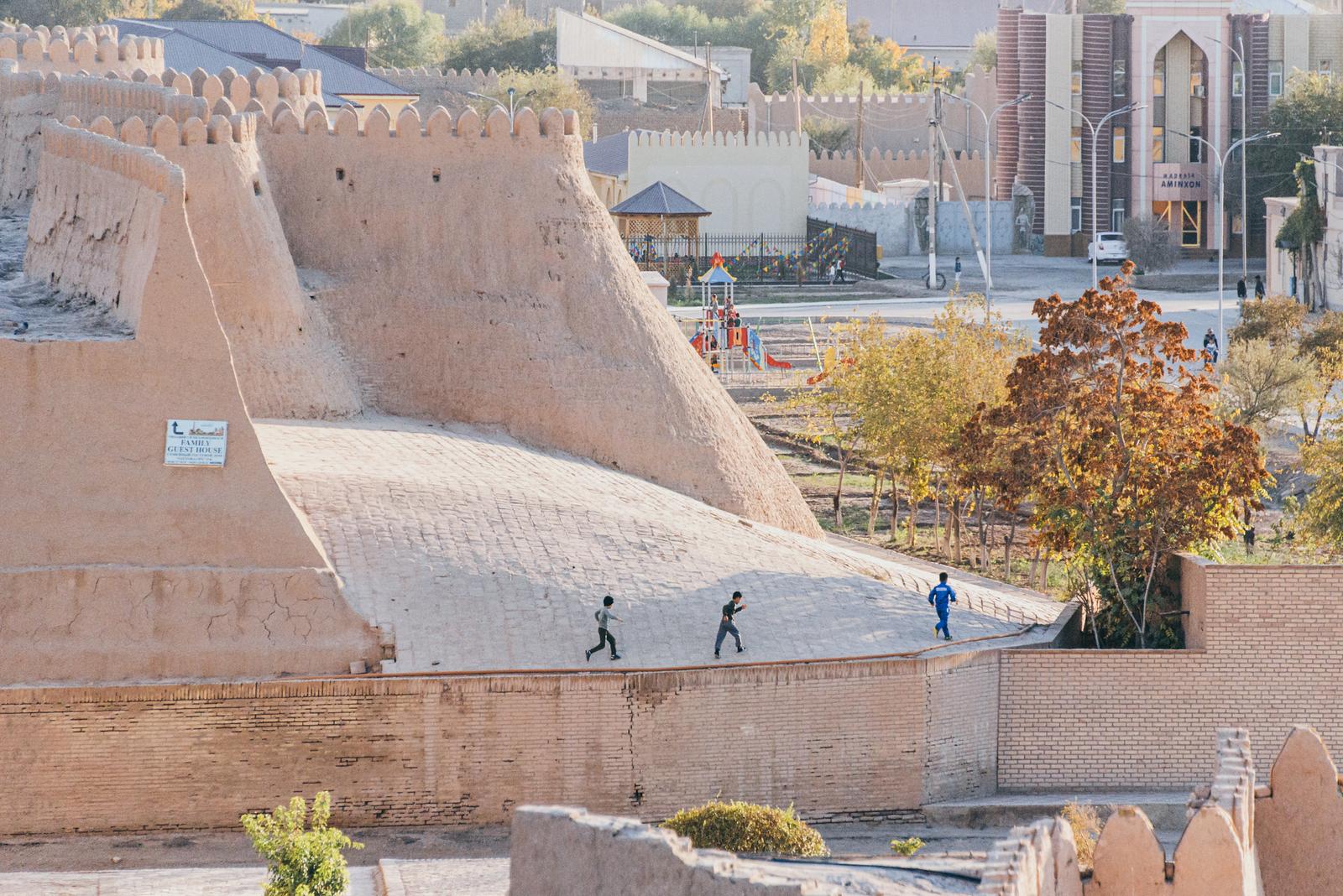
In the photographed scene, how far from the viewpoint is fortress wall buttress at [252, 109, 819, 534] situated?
24562mm

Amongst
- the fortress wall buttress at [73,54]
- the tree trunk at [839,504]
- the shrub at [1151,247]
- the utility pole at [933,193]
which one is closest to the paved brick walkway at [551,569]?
the tree trunk at [839,504]

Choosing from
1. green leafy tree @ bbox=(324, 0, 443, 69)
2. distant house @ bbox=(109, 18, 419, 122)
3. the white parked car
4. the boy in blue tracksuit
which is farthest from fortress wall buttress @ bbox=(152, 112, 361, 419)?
green leafy tree @ bbox=(324, 0, 443, 69)

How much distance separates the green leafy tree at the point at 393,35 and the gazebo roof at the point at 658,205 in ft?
149

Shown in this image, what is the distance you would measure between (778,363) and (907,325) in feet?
28.2

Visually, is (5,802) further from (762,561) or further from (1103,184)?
(1103,184)

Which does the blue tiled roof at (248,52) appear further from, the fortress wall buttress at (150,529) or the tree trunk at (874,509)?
the fortress wall buttress at (150,529)

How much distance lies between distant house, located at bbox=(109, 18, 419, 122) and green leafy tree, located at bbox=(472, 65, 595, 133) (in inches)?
566

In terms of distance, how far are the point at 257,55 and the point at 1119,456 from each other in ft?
124

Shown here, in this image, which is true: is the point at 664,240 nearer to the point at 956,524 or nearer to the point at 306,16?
the point at 956,524

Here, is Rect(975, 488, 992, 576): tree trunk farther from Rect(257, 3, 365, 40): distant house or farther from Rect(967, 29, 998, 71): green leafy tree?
Rect(257, 3, 365, 40): distant house

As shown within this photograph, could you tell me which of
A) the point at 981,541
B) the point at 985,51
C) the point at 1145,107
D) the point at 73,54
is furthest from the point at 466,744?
the point at 985,51

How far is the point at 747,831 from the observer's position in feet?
55.1

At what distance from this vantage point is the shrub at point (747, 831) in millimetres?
16703

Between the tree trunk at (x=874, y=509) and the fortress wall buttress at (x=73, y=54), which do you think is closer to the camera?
the fortress wall buttress at (x=73, y=54)
